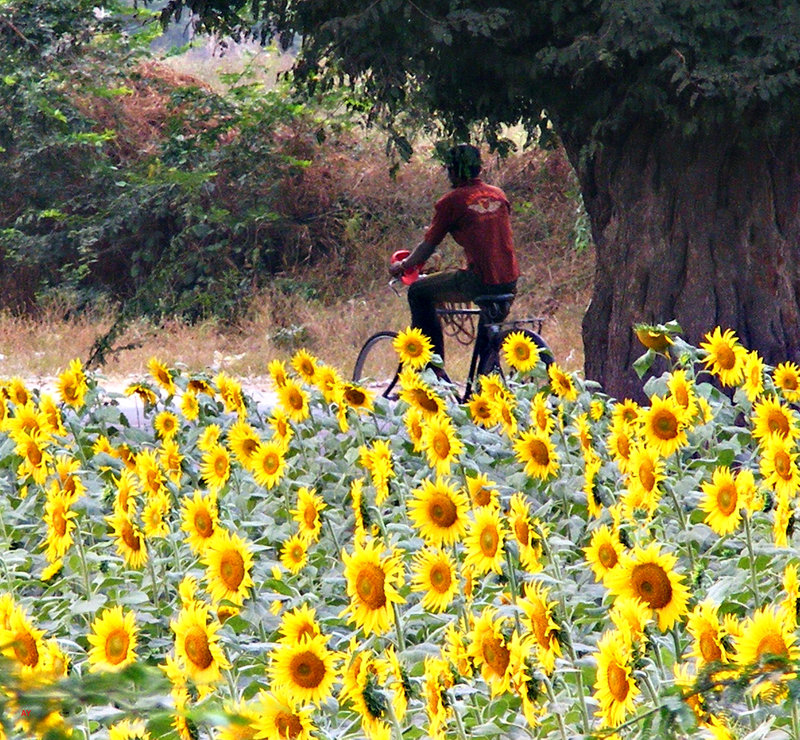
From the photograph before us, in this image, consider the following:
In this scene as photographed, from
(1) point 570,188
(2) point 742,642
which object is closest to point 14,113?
(1) point 570,188

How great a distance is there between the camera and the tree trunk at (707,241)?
27.9 ft

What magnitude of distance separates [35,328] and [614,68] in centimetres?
956

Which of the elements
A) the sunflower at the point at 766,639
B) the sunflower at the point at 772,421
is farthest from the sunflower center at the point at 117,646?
the sunflower at the point at 772,421

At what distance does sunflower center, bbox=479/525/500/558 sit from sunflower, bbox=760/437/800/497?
0.74 m

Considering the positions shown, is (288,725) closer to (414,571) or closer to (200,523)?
(200,523)

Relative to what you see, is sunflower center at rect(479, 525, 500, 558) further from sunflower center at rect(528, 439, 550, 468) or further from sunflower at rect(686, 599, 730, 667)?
sunflower center at rect(528, 439, 550, 468)

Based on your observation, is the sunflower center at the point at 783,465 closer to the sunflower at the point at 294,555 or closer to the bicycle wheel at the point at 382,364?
the sunflower at the point at 294,555

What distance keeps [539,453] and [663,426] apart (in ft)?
1.21

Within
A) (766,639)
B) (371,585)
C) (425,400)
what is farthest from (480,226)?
(766,639)

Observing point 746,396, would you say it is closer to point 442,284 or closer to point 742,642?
point 742,642

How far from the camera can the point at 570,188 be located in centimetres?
1877

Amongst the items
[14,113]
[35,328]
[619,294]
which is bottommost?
[35,328]

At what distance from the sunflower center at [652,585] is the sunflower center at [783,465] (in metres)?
0.95

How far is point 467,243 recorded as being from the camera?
891cm
